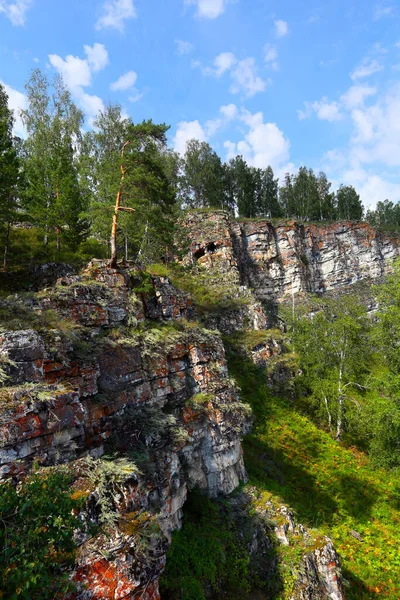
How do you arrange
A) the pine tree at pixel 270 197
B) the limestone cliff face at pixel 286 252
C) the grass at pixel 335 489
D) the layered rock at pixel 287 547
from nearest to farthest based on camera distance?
1. the layered rock at pixel 287 547
2. the grass at pixel 335 489
3. the limestone cliff face at pixel 286 252
4. the pine tree at pixel 270 197

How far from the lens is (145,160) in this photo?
57.5ft

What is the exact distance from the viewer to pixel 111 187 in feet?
53.9

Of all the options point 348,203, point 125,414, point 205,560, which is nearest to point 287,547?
point 205,560

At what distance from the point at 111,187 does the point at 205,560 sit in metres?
16.6

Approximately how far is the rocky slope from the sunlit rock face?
32mm

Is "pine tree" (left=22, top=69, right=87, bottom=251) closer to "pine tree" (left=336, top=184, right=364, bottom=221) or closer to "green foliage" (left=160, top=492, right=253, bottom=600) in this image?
"green foliage" (left=160, top=492, right=253, bottom=600)

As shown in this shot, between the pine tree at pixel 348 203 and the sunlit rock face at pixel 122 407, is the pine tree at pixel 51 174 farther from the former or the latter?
the pine tree at pixel 348 203

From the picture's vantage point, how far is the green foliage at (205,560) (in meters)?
8.84

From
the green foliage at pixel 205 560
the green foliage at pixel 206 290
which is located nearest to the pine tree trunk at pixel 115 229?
the green foliage at pixel 205 560

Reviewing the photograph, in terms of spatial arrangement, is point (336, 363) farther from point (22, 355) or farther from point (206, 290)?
point (22, 355)

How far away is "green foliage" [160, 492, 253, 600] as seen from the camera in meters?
8.84

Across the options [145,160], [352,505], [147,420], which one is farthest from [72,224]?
[352,505]

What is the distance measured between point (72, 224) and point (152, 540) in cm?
2295

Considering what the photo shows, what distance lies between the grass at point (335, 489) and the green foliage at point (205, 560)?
313 cm
